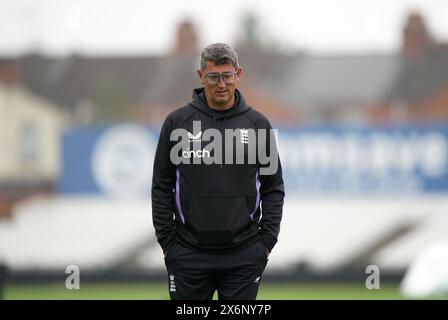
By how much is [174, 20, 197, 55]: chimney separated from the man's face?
794 centimetres

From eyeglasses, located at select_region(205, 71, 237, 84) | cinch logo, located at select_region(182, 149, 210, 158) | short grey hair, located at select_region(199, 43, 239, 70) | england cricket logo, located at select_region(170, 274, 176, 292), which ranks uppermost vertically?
short grey hair, located at select_region(199, 43, 239, 70)

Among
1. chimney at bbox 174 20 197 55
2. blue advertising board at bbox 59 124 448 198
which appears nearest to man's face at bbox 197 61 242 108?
blue advertising board at bbox 59 124 448 198

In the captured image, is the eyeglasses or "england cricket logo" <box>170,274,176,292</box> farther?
"england cricket logo" <box>170,274,176,292</box>

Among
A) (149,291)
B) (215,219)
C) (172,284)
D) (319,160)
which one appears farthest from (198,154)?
(319,160)

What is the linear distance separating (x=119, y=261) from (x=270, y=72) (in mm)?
3220

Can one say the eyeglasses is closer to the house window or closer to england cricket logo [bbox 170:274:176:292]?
england cricket logo [bbox 170:274:176:292]

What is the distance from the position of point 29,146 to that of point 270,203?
8.28m

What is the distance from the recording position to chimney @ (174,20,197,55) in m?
12.8

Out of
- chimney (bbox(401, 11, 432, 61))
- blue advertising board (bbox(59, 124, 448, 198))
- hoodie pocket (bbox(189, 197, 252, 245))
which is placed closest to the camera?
hoodie pocket (bbox(189, 197, 252, 245))

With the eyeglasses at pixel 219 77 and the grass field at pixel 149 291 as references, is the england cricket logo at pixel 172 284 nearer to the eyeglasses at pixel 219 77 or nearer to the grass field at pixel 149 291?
the eyeglasses at pixel 219 77

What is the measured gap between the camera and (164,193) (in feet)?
16.3

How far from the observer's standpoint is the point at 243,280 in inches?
194

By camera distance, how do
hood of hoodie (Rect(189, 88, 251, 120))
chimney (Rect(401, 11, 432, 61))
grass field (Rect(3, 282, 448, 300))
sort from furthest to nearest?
chimney (Rect(401, 11, 432, 61)) → grass field (Rect(3, 282, 448, 300)) → hood of hoodie (Rect(189, 88, 251, 120))
